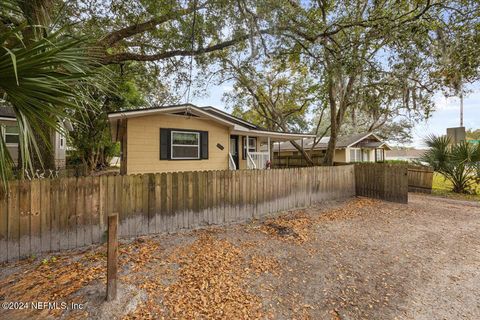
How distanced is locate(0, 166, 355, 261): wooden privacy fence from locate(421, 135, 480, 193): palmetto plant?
8.06 meters

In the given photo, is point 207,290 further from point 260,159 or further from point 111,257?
point 260,159

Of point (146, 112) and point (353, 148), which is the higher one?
point (146, 112)

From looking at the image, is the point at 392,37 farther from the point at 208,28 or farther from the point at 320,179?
the point at 208,28

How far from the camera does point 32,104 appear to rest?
2004mm

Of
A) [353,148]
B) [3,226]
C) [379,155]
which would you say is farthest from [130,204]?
[379,155]

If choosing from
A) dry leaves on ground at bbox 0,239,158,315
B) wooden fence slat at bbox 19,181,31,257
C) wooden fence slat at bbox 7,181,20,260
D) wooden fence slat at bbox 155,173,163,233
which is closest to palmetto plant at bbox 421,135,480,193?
wooden fence slat at bbox 155,173,163,233

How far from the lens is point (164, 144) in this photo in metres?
8.23

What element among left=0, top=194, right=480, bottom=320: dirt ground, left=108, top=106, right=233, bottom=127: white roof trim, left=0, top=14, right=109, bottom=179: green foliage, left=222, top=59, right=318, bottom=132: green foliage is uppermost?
left=222, top=59, right=318, bottom=132: green foliage

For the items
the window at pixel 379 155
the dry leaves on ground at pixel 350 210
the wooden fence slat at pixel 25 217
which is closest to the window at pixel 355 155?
the window at pixel 379 155

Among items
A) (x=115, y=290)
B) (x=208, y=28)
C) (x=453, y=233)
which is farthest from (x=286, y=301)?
(x=208, y=28)

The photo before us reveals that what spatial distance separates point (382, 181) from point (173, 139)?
27.8ft

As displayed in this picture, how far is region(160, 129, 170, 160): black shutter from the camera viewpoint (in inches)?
321

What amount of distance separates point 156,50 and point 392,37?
8271 millimetres

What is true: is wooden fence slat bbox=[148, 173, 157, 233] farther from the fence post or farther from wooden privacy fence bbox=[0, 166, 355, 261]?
the fence post
